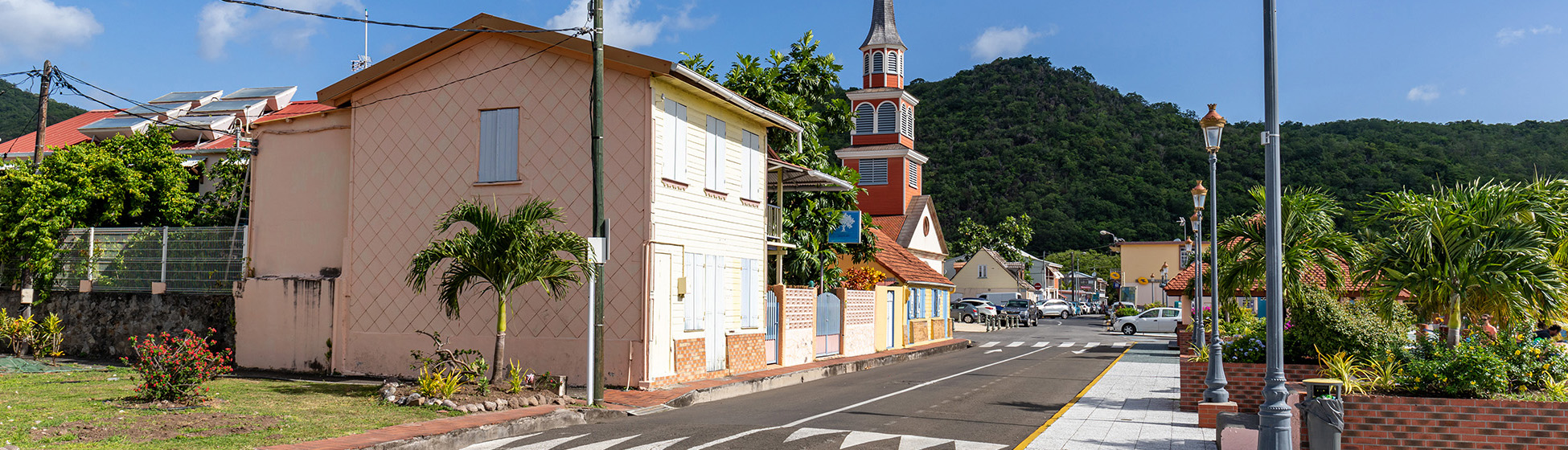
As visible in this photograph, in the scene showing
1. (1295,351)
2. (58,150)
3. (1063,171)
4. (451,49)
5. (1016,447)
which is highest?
(1063,171)

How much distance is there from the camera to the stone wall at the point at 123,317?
69.6ft

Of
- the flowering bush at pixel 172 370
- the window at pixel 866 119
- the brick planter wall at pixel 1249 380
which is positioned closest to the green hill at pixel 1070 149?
the window at pixel 866 119

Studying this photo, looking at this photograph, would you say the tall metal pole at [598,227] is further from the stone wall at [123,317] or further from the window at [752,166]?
the stone wall at [123,317]

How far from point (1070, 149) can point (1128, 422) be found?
291 feet

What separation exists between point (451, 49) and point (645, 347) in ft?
22.0

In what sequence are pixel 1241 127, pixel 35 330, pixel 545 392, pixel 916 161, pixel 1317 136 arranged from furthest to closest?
pixel 1241 127
pixel 1317 136
pixel 916 161
pixel 35 330
pixel 545 392

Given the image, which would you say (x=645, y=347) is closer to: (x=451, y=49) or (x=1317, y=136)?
(x=451, y=49)

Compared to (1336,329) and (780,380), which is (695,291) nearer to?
(780,380)

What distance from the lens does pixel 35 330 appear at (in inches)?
874

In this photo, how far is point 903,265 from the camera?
39.1 meters

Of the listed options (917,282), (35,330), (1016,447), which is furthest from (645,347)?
(917,282)

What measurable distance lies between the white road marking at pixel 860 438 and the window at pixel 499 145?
9.09 metres

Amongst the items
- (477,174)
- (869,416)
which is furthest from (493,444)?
(477,174)

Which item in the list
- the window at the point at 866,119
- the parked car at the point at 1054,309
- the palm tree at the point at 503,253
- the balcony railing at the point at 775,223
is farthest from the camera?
the parked car at the point at 1054,309
